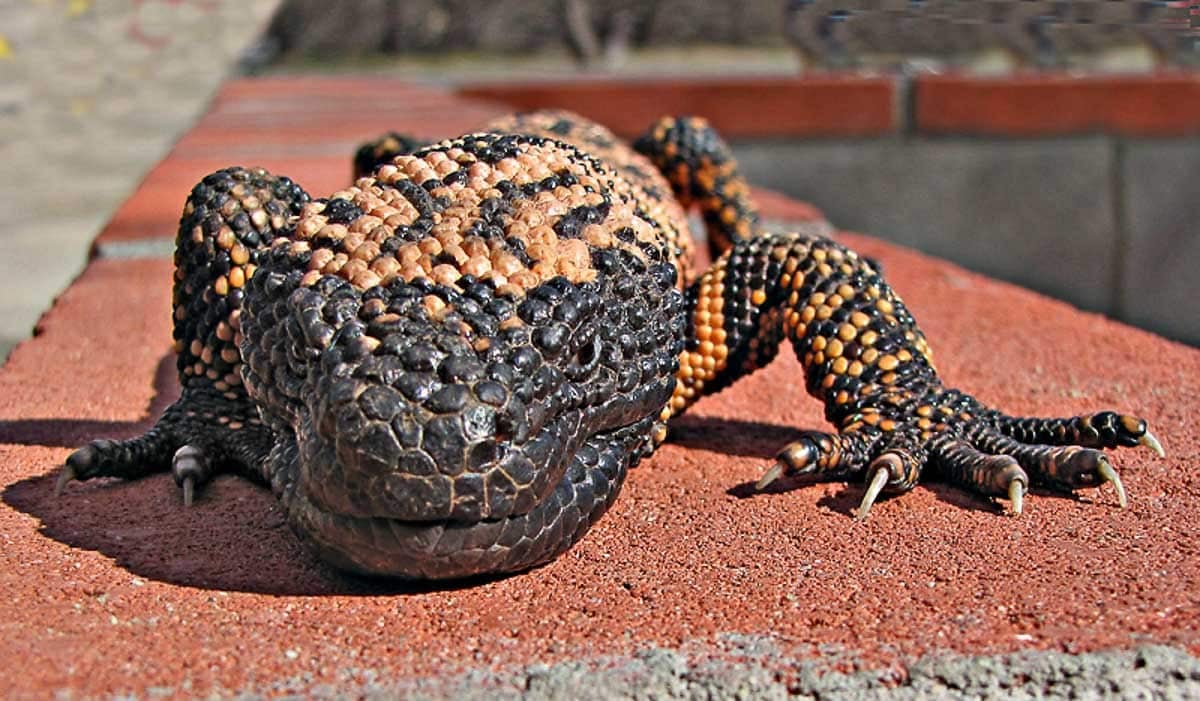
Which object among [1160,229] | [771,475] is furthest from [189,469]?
[1160,229]

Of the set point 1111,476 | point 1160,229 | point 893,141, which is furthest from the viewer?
point 893,141

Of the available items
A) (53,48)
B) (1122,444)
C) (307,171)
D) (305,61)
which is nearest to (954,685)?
(1122,444)

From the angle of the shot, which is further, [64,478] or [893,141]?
[893,141]

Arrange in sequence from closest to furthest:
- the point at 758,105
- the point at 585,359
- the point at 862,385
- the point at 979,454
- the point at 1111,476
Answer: the point at 585,359 < the point at 1111,476 < the point at 979,454 < the point at 862,385 < the point at 758,105

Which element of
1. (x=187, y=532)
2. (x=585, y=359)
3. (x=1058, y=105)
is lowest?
(x=1058, y=105)

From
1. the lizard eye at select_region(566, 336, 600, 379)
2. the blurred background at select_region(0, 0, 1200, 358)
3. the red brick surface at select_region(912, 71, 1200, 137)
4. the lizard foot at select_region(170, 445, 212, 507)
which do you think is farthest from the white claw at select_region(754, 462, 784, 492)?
the red brick surface at select_region(912, 71, 1200, 137)

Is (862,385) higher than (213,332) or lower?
lower

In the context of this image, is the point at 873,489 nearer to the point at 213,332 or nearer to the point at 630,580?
the point at 630,580
